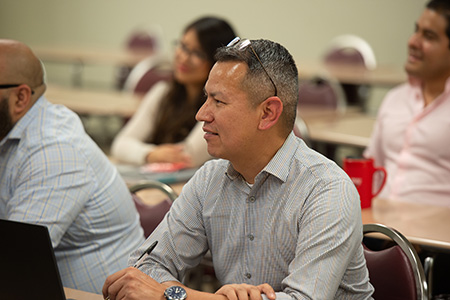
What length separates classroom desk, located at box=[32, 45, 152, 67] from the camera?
22.7ft

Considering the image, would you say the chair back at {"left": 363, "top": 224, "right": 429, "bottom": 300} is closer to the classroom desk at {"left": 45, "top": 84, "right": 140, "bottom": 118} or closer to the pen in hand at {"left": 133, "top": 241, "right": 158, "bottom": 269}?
the pen in hand at {"left": 133, "top": 241, "right": 158, "bottom": 269}

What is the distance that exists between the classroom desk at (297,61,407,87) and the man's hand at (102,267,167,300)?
3.91 m

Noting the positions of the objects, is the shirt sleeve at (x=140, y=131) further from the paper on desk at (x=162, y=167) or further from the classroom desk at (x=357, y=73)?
the classroom desk at (x=357, y=73)

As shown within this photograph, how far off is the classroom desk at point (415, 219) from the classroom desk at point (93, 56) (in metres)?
4.57

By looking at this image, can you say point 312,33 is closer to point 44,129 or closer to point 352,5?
point 352,5

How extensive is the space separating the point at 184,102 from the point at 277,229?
196cm

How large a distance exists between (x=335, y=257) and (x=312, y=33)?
660 centimetres

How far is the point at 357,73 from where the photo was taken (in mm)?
6004

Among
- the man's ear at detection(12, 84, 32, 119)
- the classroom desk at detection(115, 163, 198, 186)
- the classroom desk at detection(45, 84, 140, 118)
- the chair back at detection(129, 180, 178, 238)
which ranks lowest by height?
the classroom desk at detection(45, 84, 140, 118)

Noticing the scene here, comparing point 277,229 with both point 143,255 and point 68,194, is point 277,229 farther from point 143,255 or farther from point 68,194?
point 68,194

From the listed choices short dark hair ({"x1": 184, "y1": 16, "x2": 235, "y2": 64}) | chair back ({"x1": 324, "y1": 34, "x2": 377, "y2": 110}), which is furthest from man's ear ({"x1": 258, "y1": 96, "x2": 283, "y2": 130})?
chair back ({"x1": 324, "y1": 34, "x2": 377, "y2": 110})

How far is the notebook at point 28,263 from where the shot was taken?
1430mm

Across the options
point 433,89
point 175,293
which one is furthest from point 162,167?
point 175,293

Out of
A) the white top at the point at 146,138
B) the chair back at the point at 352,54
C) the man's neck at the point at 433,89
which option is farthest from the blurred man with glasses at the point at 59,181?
the chair back at the point at 352,54
